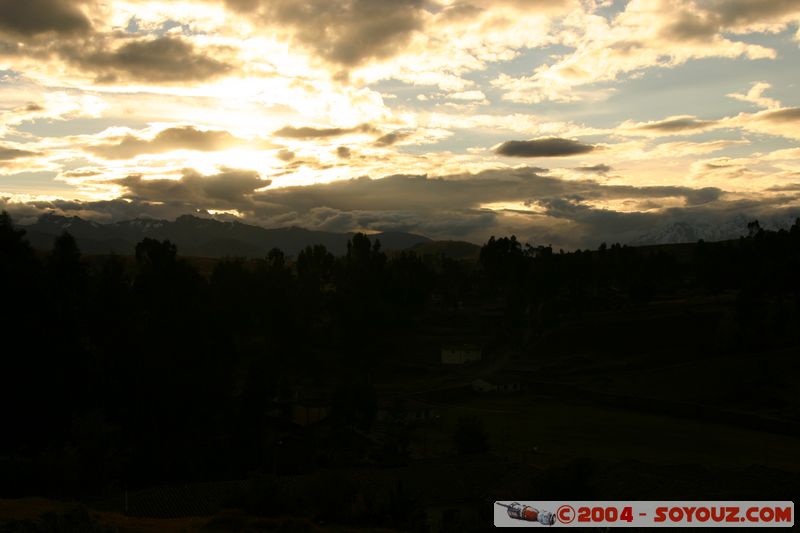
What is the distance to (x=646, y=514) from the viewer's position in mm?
30438

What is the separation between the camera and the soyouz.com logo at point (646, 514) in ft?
96.1

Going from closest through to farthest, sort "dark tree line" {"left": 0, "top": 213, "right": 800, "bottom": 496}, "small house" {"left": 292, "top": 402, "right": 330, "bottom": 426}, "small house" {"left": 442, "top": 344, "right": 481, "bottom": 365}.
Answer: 1. "dark tree line" {"left": 0, "top": 213, "right": 800, "bottom": 496}
2. "small house" {"left": 292, "top": 402, "right": 330, "bottom": 426}
3. "small house" {"left": 442, "top": 344, "right": 481, "bottom": 365}

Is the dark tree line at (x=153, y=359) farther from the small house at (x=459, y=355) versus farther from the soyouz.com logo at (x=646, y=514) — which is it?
the soyouz.com logo at (x=646, y=514)

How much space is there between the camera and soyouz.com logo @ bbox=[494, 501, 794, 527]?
29.3 meters

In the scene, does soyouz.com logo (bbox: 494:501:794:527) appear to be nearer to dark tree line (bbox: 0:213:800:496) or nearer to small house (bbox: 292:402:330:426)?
dark tree line (bbox: 0:213:800:496)

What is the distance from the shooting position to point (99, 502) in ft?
121

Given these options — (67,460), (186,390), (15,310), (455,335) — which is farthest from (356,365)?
(67,460)

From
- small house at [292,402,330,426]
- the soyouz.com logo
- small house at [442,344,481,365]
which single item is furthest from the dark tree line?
the soyouz.com logo

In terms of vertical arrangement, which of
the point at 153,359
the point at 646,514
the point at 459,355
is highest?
the point at 153,359

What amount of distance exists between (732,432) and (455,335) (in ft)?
254

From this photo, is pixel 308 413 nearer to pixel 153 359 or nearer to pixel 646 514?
pixel 153 359

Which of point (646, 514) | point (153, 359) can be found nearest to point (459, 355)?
point (153, 359)

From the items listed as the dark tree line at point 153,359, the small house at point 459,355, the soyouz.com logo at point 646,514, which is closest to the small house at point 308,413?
the dark tree line at point 153,359

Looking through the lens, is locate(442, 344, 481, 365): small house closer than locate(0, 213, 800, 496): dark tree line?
No
